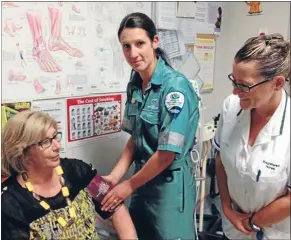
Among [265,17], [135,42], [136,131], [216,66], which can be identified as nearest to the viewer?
[135,42]

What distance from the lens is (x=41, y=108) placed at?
4.56ft

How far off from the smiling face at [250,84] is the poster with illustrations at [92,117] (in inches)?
37.4

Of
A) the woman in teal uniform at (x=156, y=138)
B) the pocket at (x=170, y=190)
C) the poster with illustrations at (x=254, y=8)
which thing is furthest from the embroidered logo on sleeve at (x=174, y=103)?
the poster with illustrations at (x=254, y=8)

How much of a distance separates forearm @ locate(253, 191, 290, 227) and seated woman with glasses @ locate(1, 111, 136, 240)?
2.02 ft

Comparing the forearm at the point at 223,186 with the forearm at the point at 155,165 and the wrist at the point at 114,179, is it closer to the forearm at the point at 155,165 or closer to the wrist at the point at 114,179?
the forearm at the point at 155,165

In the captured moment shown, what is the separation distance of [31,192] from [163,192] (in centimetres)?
49

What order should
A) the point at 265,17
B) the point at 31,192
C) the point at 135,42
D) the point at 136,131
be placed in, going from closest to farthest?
the point at 31,192, the point at 135,42, the point at 136,131, the point at 265,17

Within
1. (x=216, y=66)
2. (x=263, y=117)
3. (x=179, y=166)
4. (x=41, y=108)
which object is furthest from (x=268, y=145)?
(x=216, y=66)

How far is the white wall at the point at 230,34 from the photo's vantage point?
1514 millimetres

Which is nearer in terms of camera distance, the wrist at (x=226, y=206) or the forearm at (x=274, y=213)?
the forearm at (x=274, y=213)

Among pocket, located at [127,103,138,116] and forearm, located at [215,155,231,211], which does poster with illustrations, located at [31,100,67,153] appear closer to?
pocket, located at [127,103,138,116]

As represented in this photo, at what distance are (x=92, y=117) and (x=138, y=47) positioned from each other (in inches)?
20.5

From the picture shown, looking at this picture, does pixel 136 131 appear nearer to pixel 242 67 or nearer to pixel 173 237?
pixel 173 237

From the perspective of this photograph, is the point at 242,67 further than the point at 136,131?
No
